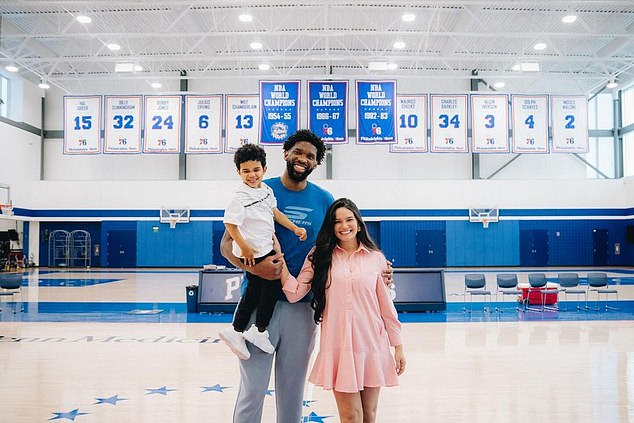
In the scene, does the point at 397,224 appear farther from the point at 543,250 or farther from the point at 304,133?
the point at 304,133

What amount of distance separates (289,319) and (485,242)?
20.7 m

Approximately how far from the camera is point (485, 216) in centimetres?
2178

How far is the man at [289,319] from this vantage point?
2.52m

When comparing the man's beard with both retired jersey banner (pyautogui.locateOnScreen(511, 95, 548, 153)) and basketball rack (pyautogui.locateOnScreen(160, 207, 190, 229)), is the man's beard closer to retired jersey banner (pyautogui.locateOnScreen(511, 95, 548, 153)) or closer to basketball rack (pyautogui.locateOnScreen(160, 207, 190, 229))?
retired jersey banner (pyautogui.locateOnScreen(511, 95, 548, 153))

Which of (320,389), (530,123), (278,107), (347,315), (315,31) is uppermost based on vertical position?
(315,31)

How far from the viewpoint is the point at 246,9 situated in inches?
599

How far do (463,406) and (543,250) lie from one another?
775 inches

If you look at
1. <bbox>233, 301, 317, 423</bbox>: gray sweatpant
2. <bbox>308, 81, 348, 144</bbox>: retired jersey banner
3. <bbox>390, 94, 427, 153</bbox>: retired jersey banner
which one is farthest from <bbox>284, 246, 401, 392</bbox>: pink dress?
<bbox>390, 94, 427, 153</bbox>: retired jersey banner

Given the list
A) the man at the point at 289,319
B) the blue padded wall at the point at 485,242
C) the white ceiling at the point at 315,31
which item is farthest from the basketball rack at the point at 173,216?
the man at the point at 289,319

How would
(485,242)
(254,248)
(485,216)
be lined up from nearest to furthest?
(254,248) → (485,216) → (485,242)

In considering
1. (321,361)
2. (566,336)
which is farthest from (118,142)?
(321,361)

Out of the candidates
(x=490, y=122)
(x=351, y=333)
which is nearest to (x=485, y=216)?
(x=490, y=122)

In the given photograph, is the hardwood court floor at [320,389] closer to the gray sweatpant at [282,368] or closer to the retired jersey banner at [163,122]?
the gray sweatpant at [282,368]

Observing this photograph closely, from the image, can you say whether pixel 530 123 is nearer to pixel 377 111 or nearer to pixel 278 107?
pixel 377 111
